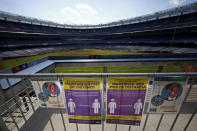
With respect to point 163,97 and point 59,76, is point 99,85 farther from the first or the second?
point 163,97

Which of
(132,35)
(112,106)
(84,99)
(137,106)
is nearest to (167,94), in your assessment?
(137,106)

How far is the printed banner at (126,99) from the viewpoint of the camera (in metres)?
1.31

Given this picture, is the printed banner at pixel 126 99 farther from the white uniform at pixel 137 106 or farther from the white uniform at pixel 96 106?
the white uniform at pixel 96 106

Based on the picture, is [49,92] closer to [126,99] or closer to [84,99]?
[84,99]

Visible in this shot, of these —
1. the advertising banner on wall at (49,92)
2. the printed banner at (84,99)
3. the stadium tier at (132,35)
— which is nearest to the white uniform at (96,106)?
the printed banner at (84,99)

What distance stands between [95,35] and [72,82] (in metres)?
40.7

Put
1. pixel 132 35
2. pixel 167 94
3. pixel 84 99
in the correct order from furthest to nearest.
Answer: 1. pixel 132 35
2. pixel 84 99
3. pixel 167 94

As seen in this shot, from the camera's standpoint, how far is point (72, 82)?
137 centimetres

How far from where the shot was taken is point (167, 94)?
1374 millimetres

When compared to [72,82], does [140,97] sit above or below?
below

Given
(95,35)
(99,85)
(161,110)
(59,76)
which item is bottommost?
(161,110)

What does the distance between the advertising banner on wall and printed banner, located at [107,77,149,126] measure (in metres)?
0.82

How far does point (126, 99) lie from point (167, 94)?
0.64 m

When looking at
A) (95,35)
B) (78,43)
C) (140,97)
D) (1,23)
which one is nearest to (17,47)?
(1,23)
